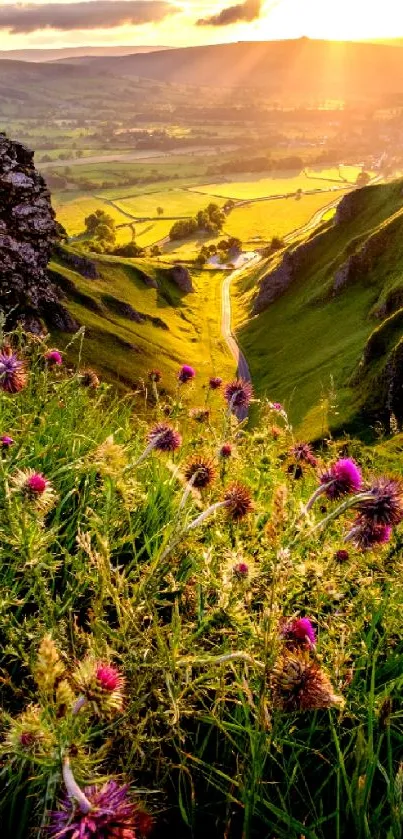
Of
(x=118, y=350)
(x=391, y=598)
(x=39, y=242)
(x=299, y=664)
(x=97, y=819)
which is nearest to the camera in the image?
(x=97, y=819)

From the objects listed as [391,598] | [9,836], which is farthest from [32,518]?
[391,598]

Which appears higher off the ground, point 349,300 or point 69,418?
point 69,418

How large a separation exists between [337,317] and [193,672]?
12581cm

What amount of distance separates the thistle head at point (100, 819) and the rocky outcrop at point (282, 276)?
154 metres

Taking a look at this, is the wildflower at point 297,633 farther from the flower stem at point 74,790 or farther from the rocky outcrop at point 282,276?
the rocky outcrop at point 282,276

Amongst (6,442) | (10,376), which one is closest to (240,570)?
(6,442)

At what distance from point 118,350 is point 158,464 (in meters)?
117

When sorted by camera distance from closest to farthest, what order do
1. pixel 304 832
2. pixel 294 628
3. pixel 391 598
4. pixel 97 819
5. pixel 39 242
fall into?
pixel 97 819, pixel 304 832, pixel 294 628, pixel 391 598, pixel 39 242

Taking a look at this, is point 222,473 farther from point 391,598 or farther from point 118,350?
point 118,350

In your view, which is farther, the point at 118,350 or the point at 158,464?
the point at 118,350

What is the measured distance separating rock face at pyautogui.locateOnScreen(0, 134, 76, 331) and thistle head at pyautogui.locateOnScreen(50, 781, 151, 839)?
212 feet

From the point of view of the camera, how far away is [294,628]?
154 inches

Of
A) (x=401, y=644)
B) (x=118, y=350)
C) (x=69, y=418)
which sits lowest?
(x=118, y=350)

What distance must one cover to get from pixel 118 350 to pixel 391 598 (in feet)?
390
